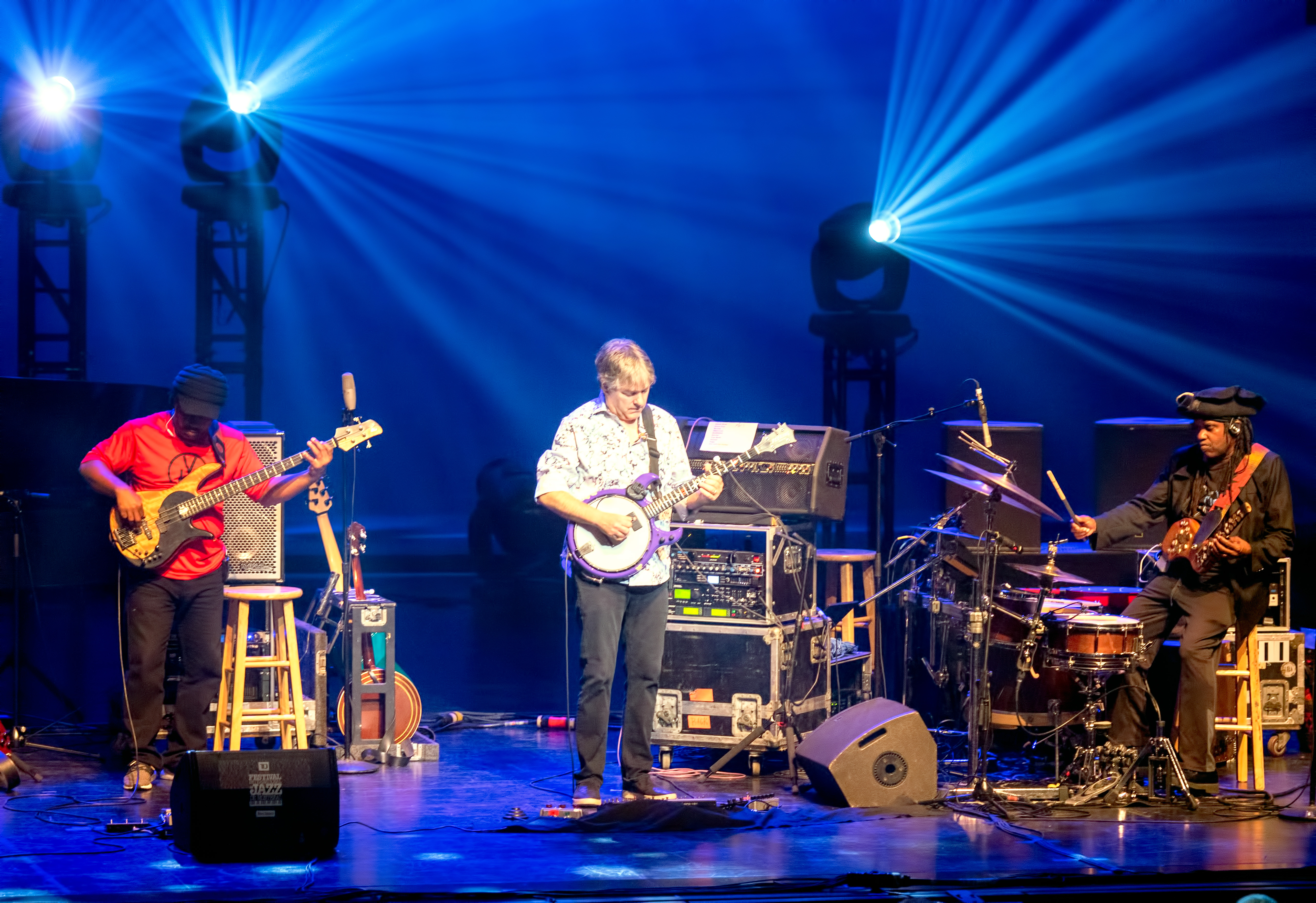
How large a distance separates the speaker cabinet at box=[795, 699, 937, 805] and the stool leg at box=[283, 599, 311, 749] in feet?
7.30

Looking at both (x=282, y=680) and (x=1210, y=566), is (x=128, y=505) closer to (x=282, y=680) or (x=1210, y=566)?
(x=282, y=680)

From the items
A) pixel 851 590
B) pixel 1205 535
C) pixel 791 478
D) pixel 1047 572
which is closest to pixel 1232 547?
pixel 1205 535

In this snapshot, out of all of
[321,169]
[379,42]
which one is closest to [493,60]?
[379,42]

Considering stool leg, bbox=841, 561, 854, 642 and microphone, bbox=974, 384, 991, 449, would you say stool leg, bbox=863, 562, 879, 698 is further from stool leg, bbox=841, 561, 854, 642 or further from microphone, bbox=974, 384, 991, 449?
microphone, bbox=974, 384, 991, 449

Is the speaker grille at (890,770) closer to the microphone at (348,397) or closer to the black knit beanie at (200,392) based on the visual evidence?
the microphone at (348,397)

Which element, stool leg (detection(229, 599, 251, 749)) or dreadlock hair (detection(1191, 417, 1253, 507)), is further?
stool leg (detection(229, 599, 251, 749))

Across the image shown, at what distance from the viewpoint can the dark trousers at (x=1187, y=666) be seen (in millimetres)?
5742

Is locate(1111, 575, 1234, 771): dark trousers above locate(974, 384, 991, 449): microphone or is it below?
below

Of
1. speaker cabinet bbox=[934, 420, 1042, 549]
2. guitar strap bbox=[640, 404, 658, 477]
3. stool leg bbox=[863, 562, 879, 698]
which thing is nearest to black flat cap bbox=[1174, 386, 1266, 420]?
speaker cabinet bbox=[934, 420, 1042, 549]

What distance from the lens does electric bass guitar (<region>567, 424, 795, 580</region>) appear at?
209 inches

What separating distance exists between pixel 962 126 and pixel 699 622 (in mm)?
4912

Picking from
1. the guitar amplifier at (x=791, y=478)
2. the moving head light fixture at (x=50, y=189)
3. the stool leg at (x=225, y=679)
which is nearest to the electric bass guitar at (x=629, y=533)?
the guitar amplifier at (x=791, y=478)

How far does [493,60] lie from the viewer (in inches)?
394

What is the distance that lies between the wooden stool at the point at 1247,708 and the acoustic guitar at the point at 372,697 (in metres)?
3.57
